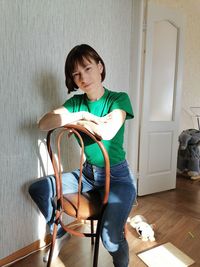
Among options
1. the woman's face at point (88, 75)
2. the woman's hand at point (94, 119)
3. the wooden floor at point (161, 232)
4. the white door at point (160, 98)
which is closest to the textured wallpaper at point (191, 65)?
the white door at point (160, 98)

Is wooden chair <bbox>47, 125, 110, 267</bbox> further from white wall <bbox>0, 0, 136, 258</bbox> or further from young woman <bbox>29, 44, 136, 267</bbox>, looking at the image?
white wall <bbox>0, 0, 136, 258</bbox>

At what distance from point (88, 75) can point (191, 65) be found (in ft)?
9.42

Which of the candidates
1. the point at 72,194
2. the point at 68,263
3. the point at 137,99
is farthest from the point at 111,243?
the point at 137,99

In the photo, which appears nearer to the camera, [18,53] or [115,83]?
[18,53]

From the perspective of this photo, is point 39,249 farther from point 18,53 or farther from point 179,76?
point 179,76

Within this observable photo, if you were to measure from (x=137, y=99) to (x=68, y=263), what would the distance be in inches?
60.8

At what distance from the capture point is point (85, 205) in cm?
120

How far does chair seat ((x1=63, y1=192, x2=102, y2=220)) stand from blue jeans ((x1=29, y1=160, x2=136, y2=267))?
0.05m

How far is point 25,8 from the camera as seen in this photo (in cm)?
138

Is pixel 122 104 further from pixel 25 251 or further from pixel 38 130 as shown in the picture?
pixel 25 251

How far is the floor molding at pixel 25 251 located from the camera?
4.90 feet

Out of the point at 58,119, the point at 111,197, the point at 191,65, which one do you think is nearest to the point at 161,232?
the point at 111,197

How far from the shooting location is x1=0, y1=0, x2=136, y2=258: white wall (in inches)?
53.5

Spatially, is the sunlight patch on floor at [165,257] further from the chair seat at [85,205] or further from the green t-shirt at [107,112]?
the green t-shirt at [107,112]
